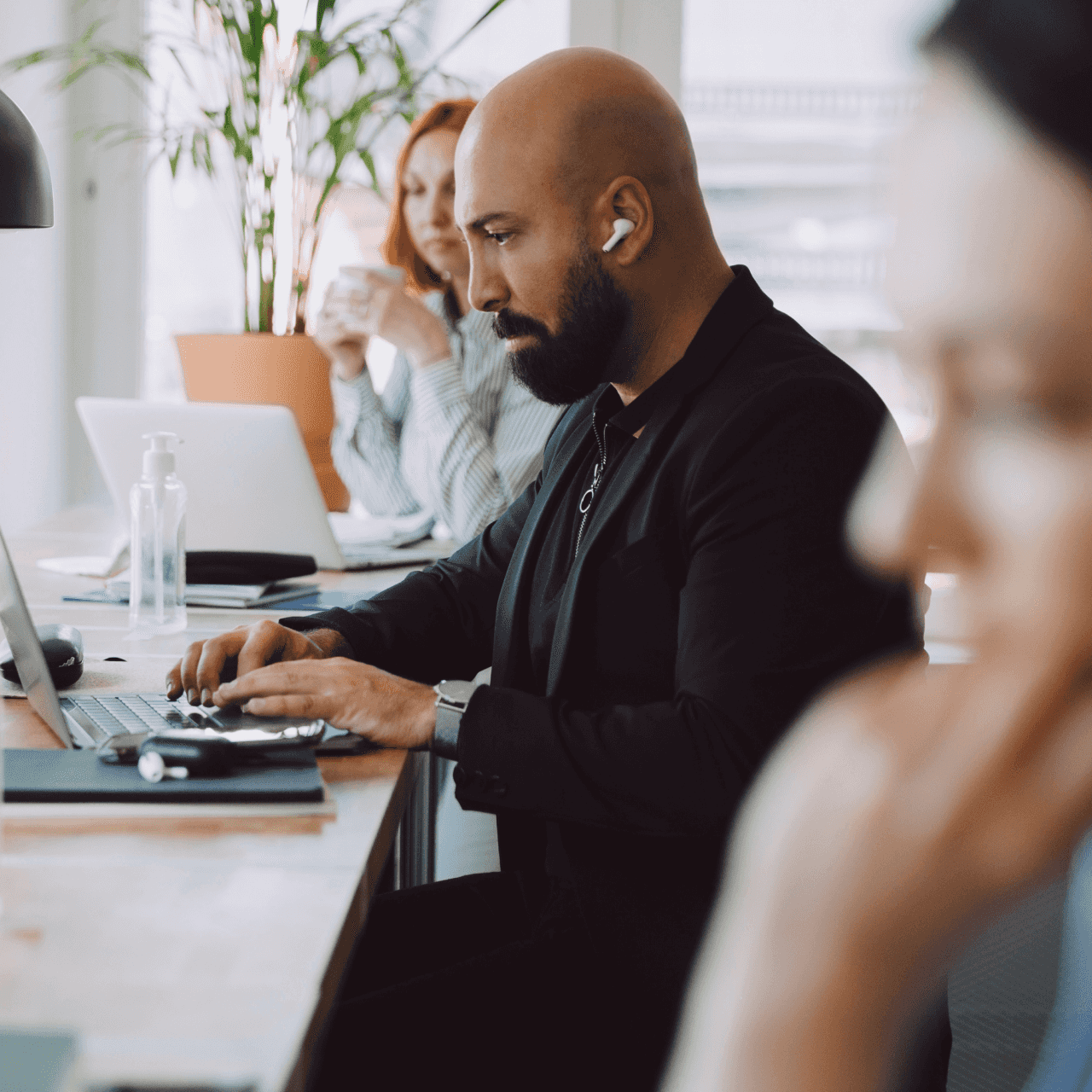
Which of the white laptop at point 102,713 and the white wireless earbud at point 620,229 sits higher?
the white wireless earbud at point 620,229

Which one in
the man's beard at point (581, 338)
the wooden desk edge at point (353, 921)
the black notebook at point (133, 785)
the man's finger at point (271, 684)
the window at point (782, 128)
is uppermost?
the window at point (782, 128)

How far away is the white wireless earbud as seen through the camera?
4.04ft

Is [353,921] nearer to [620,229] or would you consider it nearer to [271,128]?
[620,229]

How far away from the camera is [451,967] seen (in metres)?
1.12

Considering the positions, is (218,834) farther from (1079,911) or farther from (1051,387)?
(1051,387)

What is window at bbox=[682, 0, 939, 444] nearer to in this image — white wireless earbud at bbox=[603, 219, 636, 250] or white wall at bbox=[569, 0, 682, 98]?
white wall at bbox=[569, 0, 682, 98]

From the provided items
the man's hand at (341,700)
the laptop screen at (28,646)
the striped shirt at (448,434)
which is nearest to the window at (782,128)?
the striped shirt at (448,434)

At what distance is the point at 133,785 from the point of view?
2.95 ft

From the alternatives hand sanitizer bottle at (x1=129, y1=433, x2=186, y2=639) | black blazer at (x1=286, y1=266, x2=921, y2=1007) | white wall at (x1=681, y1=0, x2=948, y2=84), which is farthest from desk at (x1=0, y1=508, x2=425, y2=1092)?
white wall at (x1=681, y1=0, x2=948, y2=84)

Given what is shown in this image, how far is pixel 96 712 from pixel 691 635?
21.0 inches

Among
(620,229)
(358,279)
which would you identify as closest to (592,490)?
(620,229)

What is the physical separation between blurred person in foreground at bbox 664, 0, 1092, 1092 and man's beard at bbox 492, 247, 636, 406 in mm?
989

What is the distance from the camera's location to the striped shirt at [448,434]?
2.12 m

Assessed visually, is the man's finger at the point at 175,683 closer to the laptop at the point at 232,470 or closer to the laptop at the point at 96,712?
the laptop at the point at 96,712
